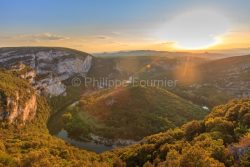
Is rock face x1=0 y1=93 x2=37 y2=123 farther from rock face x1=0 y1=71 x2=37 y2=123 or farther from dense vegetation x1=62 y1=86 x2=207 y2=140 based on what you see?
dense vegetation x1=62 y1=86 x2=207 y2=140

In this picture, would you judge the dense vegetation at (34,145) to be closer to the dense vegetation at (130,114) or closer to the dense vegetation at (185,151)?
the dense vegetation at (185,151)

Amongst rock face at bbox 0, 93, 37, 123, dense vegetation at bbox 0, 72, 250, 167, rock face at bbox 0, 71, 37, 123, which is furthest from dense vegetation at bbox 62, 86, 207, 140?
dense vegetation at bbox 0, 72, 250, 167

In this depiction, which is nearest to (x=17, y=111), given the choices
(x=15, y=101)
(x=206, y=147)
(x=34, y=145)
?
(x=15, y=101)

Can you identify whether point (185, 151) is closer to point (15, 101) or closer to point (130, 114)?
point (130, 114)

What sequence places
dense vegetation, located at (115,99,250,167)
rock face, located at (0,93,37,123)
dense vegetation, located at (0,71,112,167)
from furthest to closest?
1. rock face, located at (0,93,37,123)
2. dense vegetation, located at (0,71,112,167)
3. dense vegetation, located at (115,99,250,167)

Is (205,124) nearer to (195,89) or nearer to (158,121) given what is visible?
(158,121)

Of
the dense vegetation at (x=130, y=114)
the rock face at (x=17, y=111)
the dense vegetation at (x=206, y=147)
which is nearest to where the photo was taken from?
the dense vegetation at (x=206, y=147)

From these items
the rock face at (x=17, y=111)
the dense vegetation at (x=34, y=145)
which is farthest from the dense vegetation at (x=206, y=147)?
the rock face at (x=17, y=111)

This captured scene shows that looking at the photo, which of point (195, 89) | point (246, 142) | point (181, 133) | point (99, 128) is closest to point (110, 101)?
point (99, 128)
